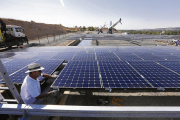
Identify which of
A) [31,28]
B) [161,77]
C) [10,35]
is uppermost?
[31,28]

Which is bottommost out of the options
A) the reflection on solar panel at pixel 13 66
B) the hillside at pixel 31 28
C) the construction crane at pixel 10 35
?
the reflection on solar panel at pixel 13 66

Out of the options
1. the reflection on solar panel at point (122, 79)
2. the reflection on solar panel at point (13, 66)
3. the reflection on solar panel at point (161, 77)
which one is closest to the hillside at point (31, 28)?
the reflection on solar panel at point (13, 66)

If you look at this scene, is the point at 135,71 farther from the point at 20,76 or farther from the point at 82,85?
the point at 20,76

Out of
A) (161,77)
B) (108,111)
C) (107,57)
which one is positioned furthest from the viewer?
(107,57)

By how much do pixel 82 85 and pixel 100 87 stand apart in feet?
3.23

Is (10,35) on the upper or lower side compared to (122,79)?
upper

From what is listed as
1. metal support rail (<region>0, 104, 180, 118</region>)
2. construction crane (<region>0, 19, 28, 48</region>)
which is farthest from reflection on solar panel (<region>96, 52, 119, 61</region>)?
construction crane (<region>0, 19, 28, 48</region>)

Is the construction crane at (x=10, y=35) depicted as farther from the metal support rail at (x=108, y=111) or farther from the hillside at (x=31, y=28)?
the metal support rail at (x=108, y=111)

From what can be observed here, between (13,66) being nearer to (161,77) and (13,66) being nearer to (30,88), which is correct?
(30,88)

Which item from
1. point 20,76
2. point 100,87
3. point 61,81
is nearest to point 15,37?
point 20,76

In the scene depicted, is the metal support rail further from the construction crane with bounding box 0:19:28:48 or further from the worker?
the construction crane with bounding box 0:19:28:48

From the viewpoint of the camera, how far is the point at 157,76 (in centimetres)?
552

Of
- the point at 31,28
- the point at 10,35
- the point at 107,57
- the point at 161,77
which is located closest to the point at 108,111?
the point at 161,77

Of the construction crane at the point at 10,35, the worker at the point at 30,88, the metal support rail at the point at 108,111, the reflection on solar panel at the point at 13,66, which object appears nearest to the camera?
the metal support rail at the point at 108,111
